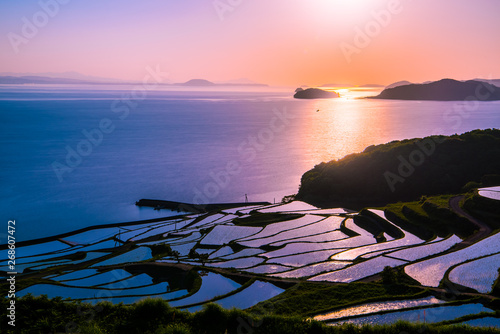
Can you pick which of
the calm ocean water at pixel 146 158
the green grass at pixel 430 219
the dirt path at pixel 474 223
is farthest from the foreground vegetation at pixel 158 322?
the calm ocean water at pixel 146 158

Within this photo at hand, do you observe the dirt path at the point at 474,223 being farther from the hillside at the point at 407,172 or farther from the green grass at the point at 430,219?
the hillside at the point at 407,172

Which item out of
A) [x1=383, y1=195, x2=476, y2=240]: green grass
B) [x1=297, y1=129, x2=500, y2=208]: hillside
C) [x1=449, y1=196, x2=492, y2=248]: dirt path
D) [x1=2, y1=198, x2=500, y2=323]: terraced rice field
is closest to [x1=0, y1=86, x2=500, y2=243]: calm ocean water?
[x1=297, y1=129, x2=500, y2=208]: hillside

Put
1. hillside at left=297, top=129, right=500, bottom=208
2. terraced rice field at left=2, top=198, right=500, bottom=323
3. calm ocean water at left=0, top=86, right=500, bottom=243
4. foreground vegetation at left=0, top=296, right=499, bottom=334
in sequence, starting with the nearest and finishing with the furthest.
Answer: foreground vegetation at left=0, top=296, right=499, bottom=334, terraced rice field at left=2, top=198, right=500, bottom=323, hillside at left=297, top=129, right=500, bottom=208, calm ocean water at left=0, top=86, right=500, bottom=243

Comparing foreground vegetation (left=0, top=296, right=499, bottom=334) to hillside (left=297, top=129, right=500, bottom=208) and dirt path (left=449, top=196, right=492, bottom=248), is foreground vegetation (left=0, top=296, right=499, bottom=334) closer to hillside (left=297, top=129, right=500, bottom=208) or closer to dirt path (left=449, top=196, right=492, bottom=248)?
dirt path (left=449, top=196, right=492, bottom=248)

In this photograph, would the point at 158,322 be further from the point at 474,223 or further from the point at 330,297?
the point at 474,223

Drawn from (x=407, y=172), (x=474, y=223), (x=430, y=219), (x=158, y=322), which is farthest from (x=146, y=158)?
(x=158, y=322)

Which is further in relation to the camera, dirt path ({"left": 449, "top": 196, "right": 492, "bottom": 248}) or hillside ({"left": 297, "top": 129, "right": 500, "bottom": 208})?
hillside ({"left": 297, "top": 129, "right": 500, "bottom": 208})

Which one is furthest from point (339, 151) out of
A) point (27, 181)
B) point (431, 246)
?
point (431, 246)
